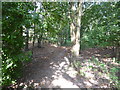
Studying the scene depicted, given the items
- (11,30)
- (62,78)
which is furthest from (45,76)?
(11,30)

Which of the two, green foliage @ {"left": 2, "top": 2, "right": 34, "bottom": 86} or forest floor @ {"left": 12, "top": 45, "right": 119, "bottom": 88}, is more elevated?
green foliage @ {"left": 2, "top": 2, "right": 34, "bottom": 86}

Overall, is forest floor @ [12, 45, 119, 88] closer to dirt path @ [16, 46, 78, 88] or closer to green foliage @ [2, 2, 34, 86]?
dirt path @ [16, 46, 78, 88]

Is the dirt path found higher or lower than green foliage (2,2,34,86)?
lower

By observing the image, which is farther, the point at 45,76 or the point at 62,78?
the point at 45,76

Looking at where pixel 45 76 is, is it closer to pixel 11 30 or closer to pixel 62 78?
pixel 62 78

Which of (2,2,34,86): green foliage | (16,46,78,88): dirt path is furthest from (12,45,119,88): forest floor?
(2,2,34,86): green foliage

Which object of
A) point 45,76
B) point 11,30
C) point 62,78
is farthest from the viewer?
point 45,76

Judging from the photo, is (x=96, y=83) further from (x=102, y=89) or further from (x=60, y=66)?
(x=60, y=66)

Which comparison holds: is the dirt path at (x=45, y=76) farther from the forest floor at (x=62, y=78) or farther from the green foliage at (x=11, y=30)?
the green foliage at (x=11, y=30)

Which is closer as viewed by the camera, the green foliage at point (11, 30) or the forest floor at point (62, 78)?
the green foliage at point (11, 30)

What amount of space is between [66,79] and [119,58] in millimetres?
3517

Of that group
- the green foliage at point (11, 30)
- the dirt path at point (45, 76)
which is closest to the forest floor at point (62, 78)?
the dirt path at point (45, 76)

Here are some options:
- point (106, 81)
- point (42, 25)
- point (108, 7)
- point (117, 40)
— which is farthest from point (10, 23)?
point (108, 7)

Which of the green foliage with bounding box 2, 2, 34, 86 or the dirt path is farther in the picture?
the dirt path
